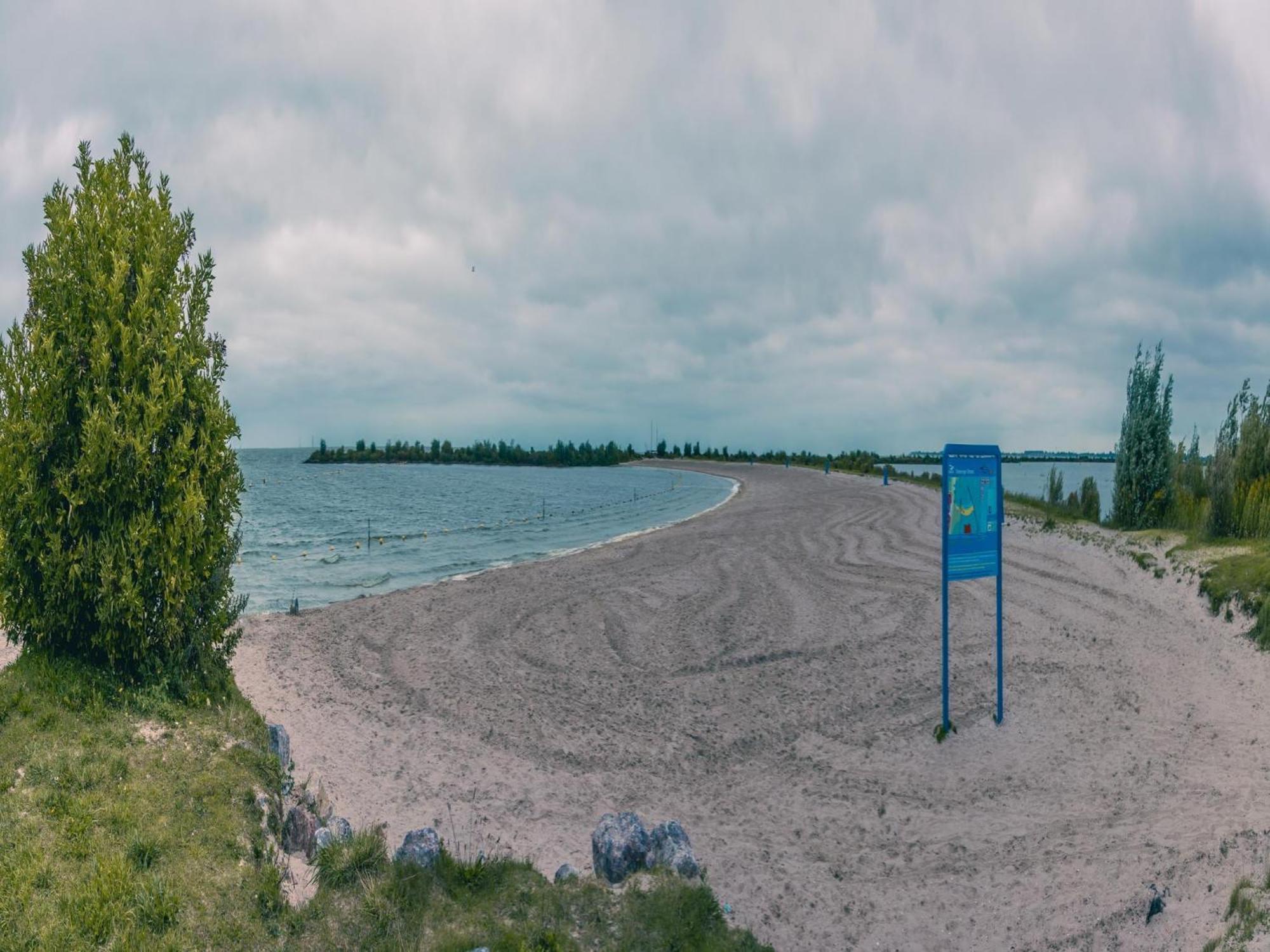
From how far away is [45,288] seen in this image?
7125 millimetres

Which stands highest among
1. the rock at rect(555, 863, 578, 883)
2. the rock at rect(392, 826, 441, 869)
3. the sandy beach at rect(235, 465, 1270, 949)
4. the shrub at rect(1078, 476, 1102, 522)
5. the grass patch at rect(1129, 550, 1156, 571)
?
the shrub at rect(1078, 476, 1102, 522)

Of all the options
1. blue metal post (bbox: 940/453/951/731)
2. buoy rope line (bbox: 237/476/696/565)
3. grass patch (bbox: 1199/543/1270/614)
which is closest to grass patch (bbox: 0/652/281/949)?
blue metal post (bbox: 940/453/951/731)

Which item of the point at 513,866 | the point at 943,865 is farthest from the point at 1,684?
the point at 943,865

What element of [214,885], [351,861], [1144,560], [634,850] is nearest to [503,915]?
[634,850]

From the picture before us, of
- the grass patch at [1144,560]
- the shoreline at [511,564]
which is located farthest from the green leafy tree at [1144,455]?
the shoreline at [511,564]

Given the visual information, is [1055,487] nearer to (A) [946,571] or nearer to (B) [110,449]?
(A) [946,571]

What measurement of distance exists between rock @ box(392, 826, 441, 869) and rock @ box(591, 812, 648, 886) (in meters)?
1.14

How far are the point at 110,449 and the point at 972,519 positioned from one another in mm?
9322

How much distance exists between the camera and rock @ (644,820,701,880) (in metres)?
5.55

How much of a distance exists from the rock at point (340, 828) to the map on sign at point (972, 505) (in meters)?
7.08

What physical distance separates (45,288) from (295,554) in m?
19.5

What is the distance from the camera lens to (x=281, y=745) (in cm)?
752

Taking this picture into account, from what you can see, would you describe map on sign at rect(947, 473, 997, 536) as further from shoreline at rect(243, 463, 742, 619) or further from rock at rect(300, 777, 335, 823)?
shoreline at rect(243, 463, 742, 619)

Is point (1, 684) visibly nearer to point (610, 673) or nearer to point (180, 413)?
point (180, 413)
